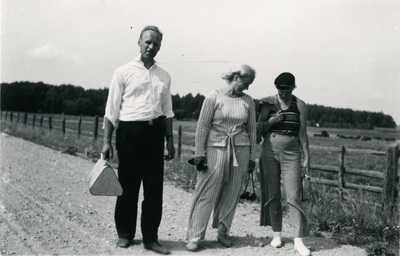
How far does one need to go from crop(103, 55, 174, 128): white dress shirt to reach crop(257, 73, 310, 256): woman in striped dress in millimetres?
1192

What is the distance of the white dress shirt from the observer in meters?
4.27

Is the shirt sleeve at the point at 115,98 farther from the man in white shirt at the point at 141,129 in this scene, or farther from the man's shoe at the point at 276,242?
the man's shoe at the point at 276,242

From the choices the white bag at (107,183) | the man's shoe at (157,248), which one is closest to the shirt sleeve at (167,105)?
the white bag at (107,183)

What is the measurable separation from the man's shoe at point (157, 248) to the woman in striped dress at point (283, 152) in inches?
45.4

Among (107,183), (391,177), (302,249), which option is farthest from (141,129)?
(391,177)

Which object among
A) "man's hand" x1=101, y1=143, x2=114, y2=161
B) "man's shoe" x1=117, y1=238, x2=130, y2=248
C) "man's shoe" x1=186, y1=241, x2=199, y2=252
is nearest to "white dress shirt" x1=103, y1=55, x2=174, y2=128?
"man's hand" x1=101, y1=143, x2=114, y2=161

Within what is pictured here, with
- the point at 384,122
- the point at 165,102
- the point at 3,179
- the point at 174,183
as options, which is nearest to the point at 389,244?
the point at 165,102

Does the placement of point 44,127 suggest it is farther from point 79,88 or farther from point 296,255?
point 296,255

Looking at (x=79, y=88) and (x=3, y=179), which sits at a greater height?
(x=79, y=88)

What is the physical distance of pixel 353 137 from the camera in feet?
126

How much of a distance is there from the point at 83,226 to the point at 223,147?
194 centimetres

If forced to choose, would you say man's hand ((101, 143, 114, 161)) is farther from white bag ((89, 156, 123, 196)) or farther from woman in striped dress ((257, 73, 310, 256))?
woman in striped dress ((257, 73, 310, 256))

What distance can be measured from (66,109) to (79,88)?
253cm

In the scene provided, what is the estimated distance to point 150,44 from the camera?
4.28 meters
